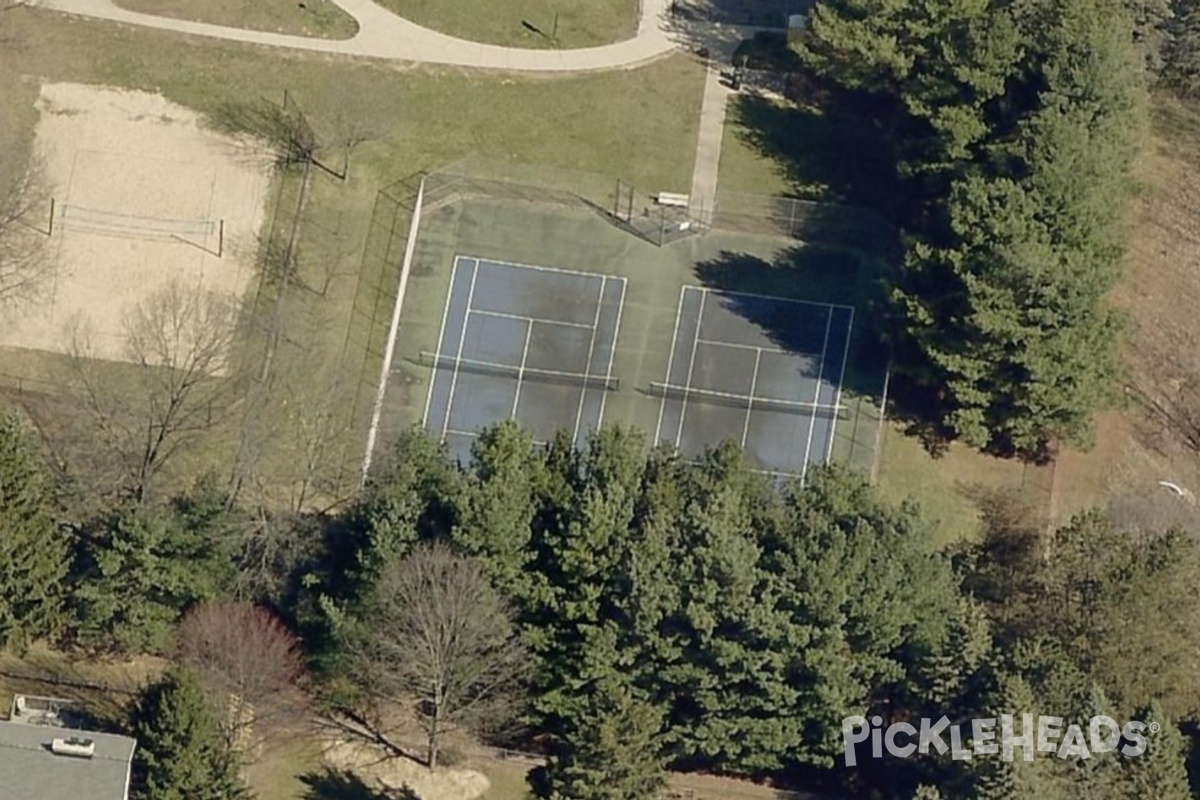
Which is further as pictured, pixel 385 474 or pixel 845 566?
pixel 385 474

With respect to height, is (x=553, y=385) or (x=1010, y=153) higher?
(x=1010, y=153)

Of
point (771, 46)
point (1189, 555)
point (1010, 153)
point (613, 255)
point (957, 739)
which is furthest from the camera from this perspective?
point (771, 46)

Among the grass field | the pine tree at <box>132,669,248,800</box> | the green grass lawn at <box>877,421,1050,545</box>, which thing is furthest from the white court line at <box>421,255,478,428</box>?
the pine tree at <box>132,669,248,800</box>

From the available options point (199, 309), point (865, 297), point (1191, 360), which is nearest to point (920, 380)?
point (865, 297)

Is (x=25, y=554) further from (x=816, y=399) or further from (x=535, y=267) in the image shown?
(x=816, y=399)

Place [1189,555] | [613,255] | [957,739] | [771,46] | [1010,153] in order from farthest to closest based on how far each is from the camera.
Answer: [771,46], [613,255], [1010,153], [1189,555], [957,739]

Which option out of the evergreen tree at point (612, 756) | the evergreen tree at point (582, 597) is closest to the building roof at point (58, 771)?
the evergreen tree at point (612, 756)

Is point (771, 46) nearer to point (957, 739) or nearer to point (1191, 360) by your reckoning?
point (1191, 360)

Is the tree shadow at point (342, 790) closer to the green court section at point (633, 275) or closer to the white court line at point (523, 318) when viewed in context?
the green court section at point (633, 275)
